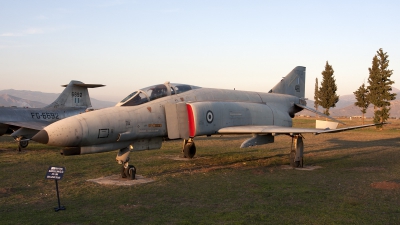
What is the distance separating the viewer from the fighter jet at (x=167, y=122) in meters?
9.79

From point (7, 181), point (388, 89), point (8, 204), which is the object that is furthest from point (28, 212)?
point (388, 89)

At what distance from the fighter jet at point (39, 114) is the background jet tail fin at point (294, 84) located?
39.8 feet

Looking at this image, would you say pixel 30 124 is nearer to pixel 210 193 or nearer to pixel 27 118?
pixel 27 118

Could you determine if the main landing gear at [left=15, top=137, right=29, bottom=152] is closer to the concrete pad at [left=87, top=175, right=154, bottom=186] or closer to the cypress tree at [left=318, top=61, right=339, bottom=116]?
the concrete pad at [left=87, top=175, right=154, bottom=186]

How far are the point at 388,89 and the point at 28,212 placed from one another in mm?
39526

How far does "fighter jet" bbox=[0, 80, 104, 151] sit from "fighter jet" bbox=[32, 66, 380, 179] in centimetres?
1034

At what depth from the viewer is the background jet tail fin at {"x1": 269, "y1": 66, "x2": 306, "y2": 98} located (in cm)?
1858

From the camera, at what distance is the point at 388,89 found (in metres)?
38.5

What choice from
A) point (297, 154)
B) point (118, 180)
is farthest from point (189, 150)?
point (118, 180)

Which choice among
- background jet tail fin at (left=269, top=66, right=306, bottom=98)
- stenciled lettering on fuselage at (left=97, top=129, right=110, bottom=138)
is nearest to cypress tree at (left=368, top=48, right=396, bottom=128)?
background jet tail fin at (left=269, top=66, right=306, bottom=98)

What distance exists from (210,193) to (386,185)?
16.2ft

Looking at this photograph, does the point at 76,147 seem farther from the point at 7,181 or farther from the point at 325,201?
the point at 325,201

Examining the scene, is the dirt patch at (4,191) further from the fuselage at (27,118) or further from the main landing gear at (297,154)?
the fuselage at (27,118)

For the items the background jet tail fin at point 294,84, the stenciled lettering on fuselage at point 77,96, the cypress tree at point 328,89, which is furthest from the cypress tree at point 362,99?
the stenciled lettering on fuselage at point 77,96
